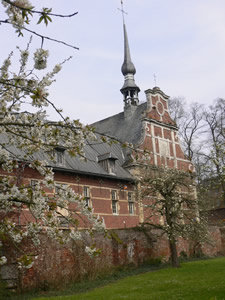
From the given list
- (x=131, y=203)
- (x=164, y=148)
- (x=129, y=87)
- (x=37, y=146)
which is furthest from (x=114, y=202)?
(x=37, y=146)

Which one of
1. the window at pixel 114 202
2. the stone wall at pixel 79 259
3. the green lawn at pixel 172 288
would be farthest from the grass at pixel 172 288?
the window at pixel 114 202

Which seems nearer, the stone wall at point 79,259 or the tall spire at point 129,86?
the stone wall at point 79,259

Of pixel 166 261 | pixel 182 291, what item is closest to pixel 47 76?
pixel 182 291

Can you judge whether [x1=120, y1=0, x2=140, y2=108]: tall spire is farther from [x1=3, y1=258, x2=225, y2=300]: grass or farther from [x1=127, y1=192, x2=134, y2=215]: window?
[x1=3, y1=258, x2=225, y2=300]: grass

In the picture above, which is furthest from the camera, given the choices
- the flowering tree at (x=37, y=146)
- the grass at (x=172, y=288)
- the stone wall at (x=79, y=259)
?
the stone wall at (x=79, y=259)

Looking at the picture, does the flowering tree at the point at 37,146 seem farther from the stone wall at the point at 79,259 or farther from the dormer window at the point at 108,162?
the dormer window at the point at 108,162

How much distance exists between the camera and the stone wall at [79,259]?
13.7 metres

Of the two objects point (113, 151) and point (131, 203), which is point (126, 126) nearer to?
point (113, 151)

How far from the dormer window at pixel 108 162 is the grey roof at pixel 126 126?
2.87 meters

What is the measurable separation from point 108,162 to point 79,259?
844cm

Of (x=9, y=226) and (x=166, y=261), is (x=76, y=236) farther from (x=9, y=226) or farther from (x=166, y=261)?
(x=166, y=261)

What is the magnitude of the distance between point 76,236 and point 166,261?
52.8 ft

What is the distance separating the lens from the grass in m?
10.8

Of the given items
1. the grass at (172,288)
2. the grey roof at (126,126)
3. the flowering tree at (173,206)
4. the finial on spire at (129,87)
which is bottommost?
the grass at (172,288)
